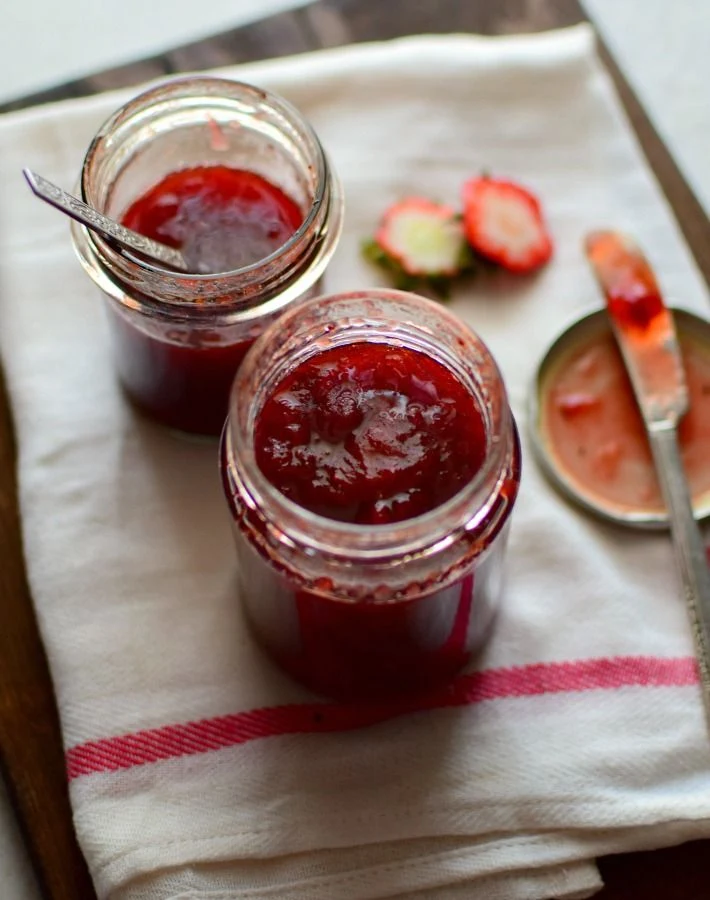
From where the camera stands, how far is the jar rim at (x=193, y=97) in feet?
3.73

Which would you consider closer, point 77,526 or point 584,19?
point 77,526

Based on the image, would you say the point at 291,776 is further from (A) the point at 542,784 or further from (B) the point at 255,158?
(B) the point at 255,158

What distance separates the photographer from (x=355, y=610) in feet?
3.56

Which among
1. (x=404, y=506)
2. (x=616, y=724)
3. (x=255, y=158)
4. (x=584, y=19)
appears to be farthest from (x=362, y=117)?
(x=616, y=724)

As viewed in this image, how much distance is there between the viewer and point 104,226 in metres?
1.13

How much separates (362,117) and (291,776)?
84cm

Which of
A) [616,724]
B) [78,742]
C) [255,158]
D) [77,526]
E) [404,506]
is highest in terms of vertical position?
[255,158]

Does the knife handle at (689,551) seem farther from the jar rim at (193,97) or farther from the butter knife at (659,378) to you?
the jar rim at (193,97)

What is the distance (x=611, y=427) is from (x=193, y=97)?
0.61 meters

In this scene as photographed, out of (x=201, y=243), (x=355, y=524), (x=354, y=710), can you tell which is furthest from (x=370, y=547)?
(x=201, y=243)

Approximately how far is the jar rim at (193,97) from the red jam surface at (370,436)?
122 mm

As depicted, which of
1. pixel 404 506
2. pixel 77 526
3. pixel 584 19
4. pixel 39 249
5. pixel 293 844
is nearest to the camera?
pixel 404 506

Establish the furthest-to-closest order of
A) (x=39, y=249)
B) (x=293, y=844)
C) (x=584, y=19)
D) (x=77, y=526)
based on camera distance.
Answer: (x=584, y=19) < (x=39, y=249) < (x=77, y=526) < (x=293, y=844)

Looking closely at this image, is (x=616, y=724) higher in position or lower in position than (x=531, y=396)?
lower
